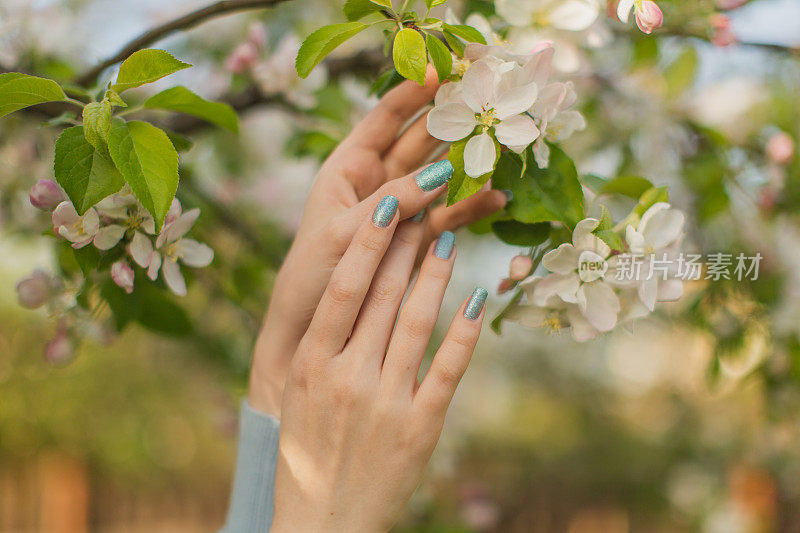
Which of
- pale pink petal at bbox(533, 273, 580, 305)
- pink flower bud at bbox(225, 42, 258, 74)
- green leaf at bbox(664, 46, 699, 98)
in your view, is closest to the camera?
pale pink petal at bbox(533, 273, 580, 305)

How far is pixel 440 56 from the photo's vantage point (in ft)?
2.17

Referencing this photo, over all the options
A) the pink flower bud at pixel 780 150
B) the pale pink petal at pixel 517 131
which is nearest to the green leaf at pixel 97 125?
the pale pink petal at pixel 517 131

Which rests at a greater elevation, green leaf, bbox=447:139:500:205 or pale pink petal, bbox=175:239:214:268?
green leaf, bbox=447:139:500:205

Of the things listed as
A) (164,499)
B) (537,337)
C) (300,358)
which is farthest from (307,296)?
(164,499)

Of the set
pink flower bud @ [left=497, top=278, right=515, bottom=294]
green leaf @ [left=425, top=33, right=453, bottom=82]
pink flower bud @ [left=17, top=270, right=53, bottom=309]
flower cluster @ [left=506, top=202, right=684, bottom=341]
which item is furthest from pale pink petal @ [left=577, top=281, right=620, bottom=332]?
pink flower bud @ [left=17, top=270, right=53, bottom=309]

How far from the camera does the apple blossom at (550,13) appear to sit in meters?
0.84

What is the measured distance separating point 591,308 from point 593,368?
4.32 m

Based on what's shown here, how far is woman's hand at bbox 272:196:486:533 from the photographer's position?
71 cm

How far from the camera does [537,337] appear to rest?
443 cm

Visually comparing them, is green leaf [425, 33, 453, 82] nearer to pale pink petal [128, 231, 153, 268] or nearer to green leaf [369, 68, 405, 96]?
green leaf [369, 68, 405, 96]

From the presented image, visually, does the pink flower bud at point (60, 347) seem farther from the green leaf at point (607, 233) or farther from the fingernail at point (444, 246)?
the green leaf at point (607, 233)

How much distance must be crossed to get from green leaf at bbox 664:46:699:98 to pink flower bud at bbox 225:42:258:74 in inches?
43.0

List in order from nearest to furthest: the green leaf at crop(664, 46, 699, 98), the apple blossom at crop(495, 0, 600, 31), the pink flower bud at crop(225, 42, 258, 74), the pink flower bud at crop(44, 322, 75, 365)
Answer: the apple blossom at crop(495, 0, 600, 31) → the pink flower bud at crop(44, 322, 75, 365) → the pink flower bud at crop(225, 42, 258, 74) → the green leaf at crop(664, 46, 699, 98)

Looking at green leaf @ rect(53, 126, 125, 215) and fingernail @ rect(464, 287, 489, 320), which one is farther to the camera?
fingernail @ rect(464, 287, 489, 320)
